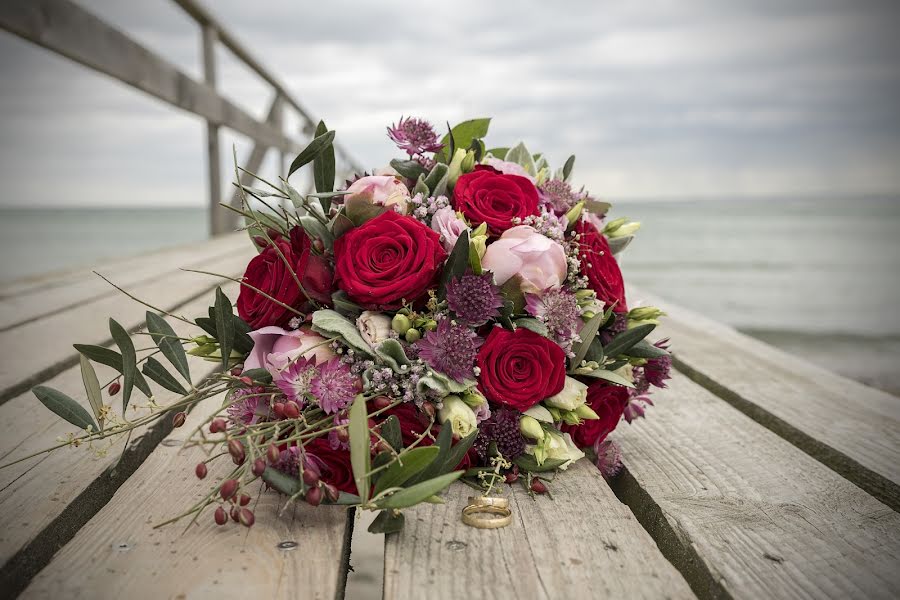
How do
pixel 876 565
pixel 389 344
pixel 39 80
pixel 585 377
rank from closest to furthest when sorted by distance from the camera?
pixel 876 565, pixel 389 344, pixel 585 377, pixel 39 80

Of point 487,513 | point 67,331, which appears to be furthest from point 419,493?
point 67,331

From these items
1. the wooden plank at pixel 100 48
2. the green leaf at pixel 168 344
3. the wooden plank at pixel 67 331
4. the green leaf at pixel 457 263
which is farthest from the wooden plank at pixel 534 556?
the wooden plank at pixel 100 48

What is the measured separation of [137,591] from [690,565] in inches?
25.8

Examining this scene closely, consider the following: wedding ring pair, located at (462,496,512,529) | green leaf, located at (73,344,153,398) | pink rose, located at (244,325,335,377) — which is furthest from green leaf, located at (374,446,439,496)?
green leaf, located at (73,344,153,398)

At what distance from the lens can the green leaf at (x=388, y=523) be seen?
813 mm

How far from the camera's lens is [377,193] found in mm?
1024

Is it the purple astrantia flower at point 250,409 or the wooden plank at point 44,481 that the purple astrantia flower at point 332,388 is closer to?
the purple astrantia flower at point 250,409

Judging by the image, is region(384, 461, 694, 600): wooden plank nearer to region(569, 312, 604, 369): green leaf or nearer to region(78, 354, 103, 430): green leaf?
region(569, 312, 604, 369): green leaf

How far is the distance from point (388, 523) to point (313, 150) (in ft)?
1.82

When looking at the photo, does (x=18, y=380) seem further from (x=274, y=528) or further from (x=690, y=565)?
(x=690, y=565)

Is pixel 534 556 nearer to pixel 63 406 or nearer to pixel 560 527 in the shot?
pixel 560 527

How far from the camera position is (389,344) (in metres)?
0.93

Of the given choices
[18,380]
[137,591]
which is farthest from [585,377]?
[18,380]

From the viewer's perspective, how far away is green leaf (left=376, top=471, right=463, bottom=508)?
2.45 feet
